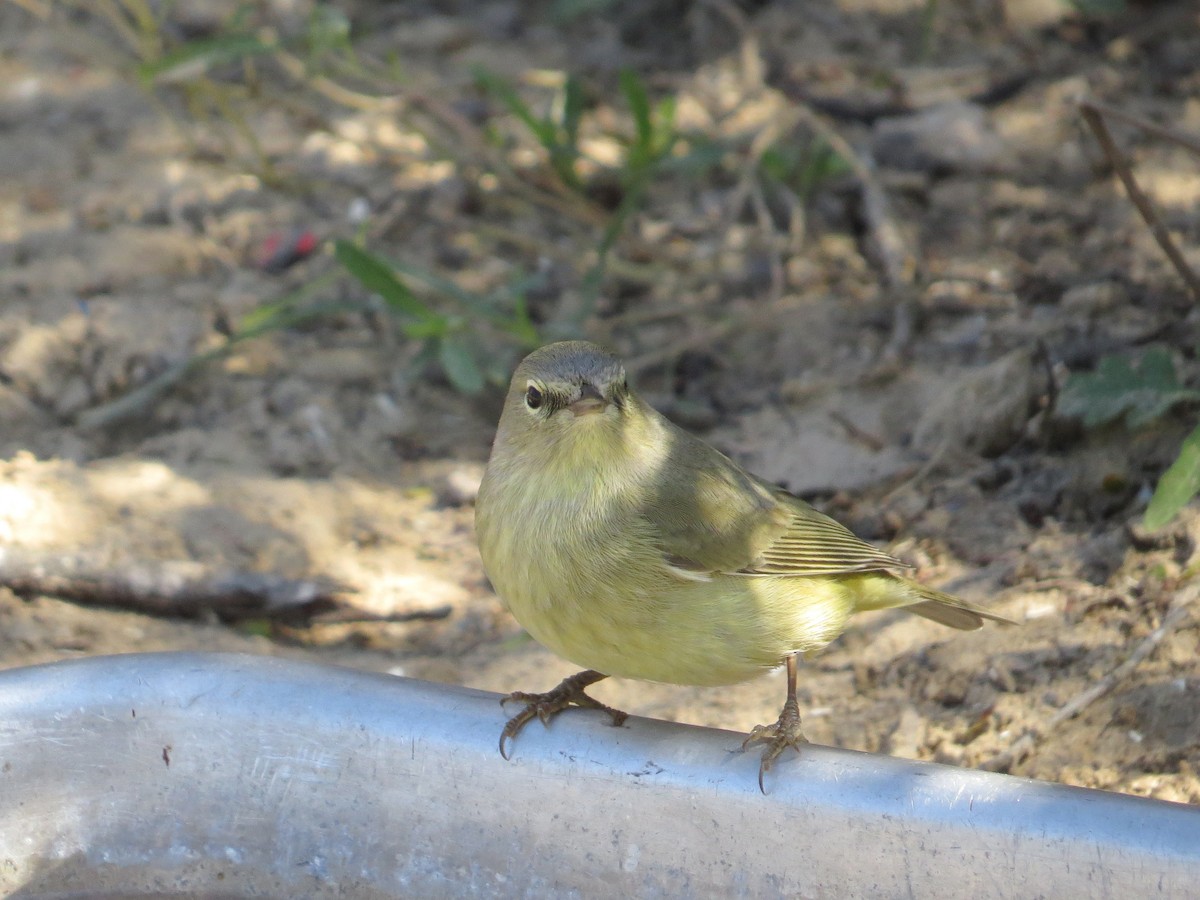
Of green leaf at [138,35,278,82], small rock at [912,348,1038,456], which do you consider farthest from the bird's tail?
green leaf at [138,35,278,82]

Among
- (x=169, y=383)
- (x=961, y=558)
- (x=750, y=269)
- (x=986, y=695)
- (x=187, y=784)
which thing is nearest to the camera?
(x=187, y=784)

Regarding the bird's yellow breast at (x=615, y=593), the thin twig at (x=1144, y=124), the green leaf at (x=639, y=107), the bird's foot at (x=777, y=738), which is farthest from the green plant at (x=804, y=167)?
the bird's foot at (x=777, y=738)

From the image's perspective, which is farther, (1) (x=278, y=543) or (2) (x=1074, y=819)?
(1) (x=278, y=543)

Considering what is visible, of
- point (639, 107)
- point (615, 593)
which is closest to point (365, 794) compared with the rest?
point (615, 593)

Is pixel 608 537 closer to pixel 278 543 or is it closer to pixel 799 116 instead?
pixel 278 543

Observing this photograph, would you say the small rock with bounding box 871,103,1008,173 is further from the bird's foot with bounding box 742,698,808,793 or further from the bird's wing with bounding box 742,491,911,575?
the bird's foot with bounding box 742,698,808,793

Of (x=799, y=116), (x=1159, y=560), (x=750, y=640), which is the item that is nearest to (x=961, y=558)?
(x=1159, y=560)

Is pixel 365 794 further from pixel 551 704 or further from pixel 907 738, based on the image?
pixel 907 738
